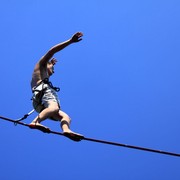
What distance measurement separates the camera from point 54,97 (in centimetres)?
790

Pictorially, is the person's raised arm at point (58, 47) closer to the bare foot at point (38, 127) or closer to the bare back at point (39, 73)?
the bare back at point (39, 73)

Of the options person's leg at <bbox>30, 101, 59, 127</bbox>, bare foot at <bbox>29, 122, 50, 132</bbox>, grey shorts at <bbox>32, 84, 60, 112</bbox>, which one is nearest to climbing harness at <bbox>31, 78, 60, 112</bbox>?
grey shorts at <bbox>32, 84, 60, 112</bbox>

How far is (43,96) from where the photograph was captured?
786cm

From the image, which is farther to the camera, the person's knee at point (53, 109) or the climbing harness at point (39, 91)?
the climbing harness at point (39, 91)

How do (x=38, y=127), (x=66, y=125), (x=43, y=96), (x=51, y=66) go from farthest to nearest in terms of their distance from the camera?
(x=51, y=66), (x=43, y=96), (x=66, y=125), (x=38, y=127)

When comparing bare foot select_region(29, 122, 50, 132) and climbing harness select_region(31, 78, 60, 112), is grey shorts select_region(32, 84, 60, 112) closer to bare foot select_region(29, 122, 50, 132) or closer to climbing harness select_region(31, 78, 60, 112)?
climbing harness select_region(31, 78, 60, 112)

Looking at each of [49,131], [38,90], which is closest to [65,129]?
[49,131]

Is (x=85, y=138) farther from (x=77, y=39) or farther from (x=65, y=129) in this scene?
(x=77, y=39)

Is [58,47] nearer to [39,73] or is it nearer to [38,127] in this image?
[39,73]

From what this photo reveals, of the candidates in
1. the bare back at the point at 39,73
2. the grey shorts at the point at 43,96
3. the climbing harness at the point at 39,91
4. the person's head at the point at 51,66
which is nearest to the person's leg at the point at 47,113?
the grey shorts at the point at 43,96

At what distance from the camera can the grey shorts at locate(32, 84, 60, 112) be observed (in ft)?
25.7

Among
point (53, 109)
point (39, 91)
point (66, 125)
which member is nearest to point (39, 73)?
point (39, 91)

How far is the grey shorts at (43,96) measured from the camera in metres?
7.82

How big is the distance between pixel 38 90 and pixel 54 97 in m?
0.32
